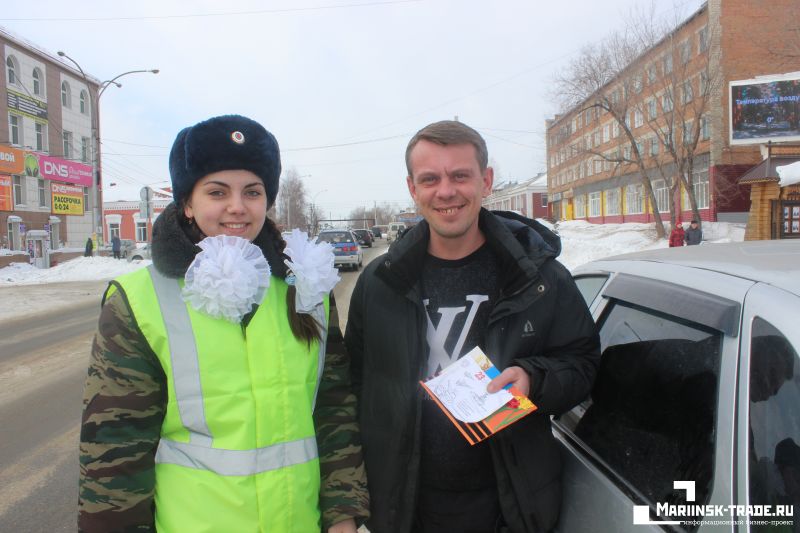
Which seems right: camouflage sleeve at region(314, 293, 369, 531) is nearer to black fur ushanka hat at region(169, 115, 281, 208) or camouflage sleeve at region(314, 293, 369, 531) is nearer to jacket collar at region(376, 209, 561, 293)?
jacket collar at region(376, 209, 561, 293)

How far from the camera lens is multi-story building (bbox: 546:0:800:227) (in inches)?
1058

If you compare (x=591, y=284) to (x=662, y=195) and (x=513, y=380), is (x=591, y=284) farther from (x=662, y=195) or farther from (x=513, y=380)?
(x=662, y=195)

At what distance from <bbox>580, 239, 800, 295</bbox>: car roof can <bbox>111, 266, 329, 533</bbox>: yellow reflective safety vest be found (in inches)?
54.1

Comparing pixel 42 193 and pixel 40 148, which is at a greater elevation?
pixel 40 148

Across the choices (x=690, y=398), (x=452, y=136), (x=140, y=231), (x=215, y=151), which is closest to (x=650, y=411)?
(x=690, y=398)

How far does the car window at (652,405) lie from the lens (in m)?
1.44

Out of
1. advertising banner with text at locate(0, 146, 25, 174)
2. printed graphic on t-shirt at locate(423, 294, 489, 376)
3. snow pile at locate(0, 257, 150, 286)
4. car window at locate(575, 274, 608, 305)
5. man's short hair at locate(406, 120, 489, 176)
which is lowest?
snow pile at locate(0, 257, 150, 286)

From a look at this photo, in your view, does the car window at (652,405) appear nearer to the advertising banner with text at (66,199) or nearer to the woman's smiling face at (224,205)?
the woman's smiling face at (224,205)

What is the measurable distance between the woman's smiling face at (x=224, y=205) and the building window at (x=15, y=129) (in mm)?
36501

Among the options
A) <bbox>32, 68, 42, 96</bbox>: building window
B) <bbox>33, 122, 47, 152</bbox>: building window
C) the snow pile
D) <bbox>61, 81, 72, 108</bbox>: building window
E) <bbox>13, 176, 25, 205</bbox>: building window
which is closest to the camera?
the snow pile

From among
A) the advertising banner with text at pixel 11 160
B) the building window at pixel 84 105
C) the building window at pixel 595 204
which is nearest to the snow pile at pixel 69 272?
the advertising banner with text at pixel 11 160

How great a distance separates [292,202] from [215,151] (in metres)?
68.6

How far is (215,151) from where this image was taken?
172 centimetres

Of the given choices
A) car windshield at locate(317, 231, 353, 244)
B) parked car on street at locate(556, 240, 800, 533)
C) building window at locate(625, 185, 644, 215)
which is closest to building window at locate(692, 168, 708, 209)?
building window at locate(625, 185, 644, 215)
